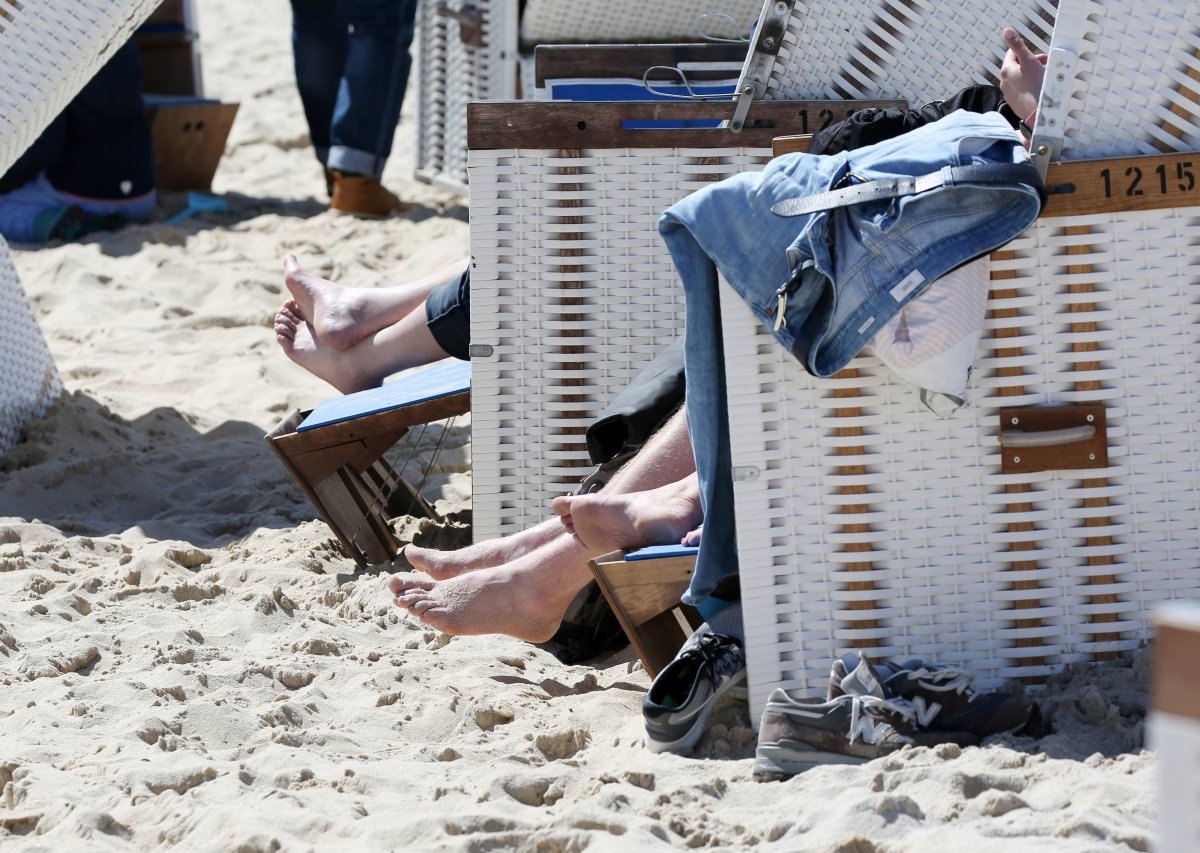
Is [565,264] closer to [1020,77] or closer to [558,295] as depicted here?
[558,295]

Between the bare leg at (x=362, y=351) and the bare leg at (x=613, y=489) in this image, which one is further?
the bare leg at (x=362, y=351)

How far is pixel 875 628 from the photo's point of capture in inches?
78.6

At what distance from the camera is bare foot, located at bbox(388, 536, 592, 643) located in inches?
91.8

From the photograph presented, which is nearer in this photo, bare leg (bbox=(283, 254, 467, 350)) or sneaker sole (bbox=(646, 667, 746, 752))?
sneaker sole (bbox=(646, 667, 746, 752))

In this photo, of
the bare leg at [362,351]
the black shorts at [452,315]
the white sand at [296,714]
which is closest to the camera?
the white sand at [296,714]

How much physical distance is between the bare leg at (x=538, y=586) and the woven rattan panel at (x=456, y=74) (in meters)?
3.11

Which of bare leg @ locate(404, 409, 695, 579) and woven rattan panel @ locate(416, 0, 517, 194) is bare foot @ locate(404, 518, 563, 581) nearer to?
bare leg @ locate(404, 409, 695, 579)

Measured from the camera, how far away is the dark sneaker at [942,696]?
187 cm

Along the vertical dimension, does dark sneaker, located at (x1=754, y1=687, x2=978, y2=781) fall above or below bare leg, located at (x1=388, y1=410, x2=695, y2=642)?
below

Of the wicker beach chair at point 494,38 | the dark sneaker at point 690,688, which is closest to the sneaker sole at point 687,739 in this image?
the dark sneaker at point 690,688

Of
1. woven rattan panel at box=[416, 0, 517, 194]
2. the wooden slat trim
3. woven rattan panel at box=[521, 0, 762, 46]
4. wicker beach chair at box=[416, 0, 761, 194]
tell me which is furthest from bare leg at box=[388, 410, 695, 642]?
woven rattan panel at box=[416, 0, 517, 194]

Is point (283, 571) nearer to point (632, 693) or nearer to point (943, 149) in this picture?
point (632, 693)

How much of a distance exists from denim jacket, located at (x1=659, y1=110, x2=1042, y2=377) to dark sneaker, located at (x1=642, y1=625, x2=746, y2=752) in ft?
1.43

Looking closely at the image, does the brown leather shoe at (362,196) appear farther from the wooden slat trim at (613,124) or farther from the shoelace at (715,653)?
the shoelace at (715,653)
